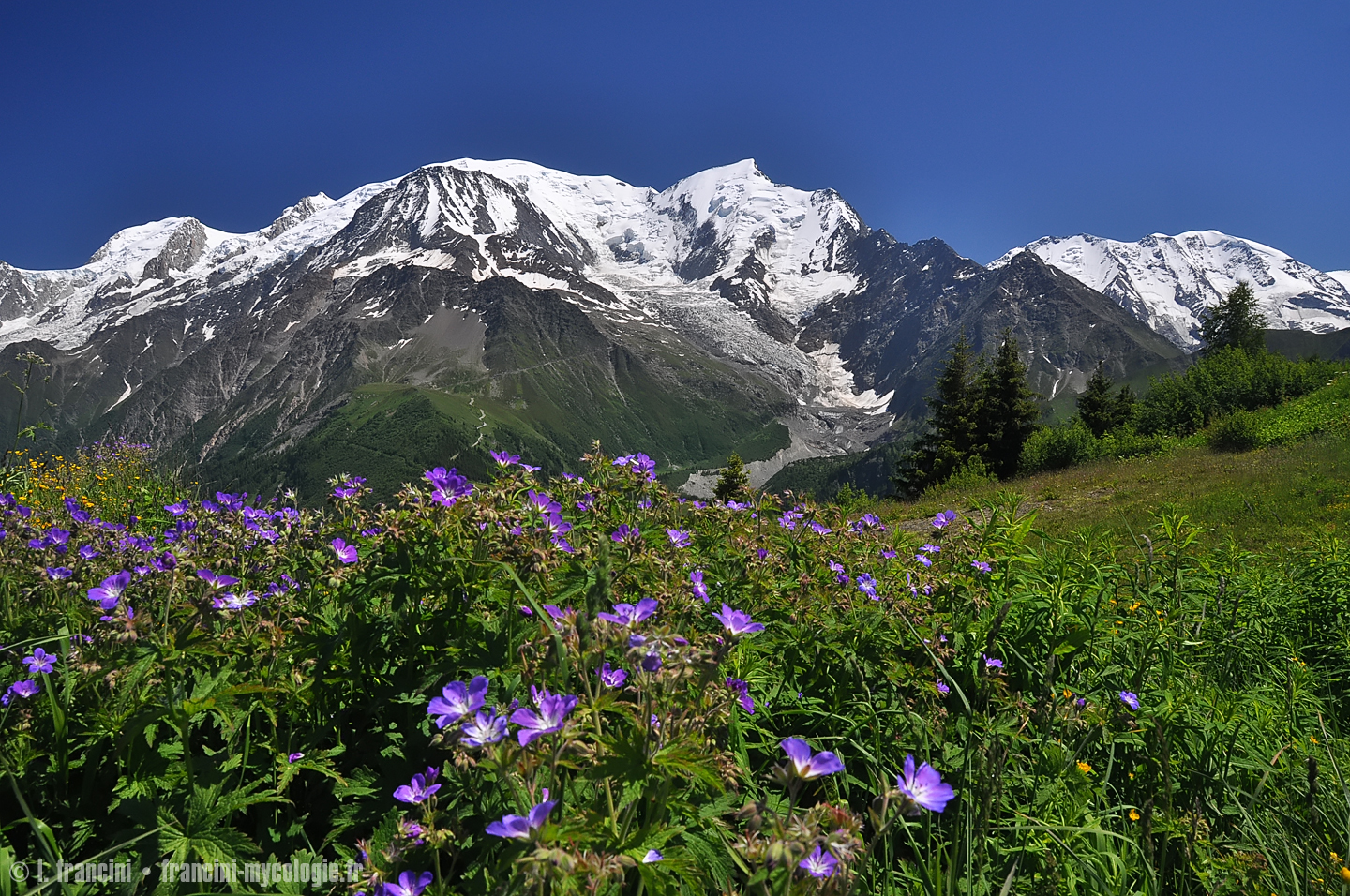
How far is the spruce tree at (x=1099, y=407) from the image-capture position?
3753 cm

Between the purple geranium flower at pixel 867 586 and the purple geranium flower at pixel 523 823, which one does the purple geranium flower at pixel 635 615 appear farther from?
the purple geranium flower at pixel 867 586

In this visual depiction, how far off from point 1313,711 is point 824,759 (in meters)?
4.11

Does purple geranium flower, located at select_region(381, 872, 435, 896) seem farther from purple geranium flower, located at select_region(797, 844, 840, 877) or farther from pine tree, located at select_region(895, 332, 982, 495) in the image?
pine tree, located at select_region(895, 332, 982, 495)

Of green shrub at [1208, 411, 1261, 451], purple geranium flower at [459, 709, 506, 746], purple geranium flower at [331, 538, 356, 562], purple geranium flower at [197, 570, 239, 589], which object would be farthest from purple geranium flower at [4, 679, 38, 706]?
green shrub at [1208, 411, 1261, 451]

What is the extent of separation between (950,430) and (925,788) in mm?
34680

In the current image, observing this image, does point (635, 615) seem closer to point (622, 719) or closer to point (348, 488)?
point (622, 719)

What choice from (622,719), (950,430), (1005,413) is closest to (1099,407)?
(1005,413)

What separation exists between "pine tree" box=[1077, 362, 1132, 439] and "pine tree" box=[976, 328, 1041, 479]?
820cm

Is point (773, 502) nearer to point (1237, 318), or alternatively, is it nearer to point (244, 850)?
point (244, 850)

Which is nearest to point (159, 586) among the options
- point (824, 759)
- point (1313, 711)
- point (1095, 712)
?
point (824, 759)

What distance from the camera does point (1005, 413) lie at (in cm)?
3269

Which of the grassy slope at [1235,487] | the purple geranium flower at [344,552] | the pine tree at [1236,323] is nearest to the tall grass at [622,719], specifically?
the purple geranium flower at [344,552]

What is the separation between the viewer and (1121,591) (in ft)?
17.2

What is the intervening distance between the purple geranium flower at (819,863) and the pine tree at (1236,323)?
61.9 m
